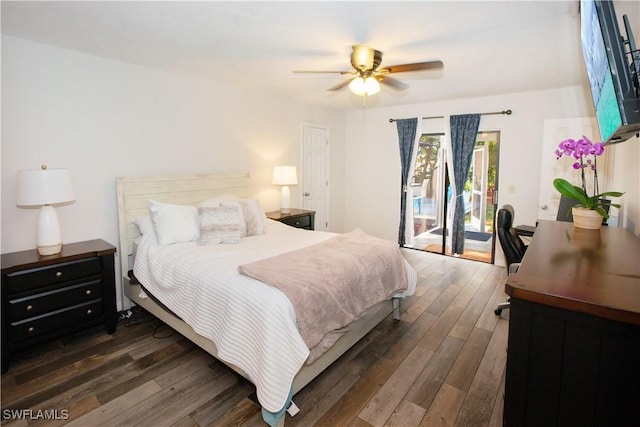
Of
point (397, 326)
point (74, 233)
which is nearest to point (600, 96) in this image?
point (397, 326)

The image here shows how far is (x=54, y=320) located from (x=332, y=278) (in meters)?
2.21

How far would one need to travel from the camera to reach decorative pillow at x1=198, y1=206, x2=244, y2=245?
10.0ft

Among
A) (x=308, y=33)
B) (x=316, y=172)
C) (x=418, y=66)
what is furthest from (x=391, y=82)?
(x=316, y=172)

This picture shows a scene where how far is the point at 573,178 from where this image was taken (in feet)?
13.5

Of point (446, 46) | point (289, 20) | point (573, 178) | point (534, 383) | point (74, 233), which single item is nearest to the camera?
point (534, 383)

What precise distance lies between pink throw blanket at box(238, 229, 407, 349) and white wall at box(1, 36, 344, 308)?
189 cm

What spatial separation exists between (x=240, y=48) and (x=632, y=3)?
8.97ft

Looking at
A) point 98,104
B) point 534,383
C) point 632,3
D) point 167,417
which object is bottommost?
point 167,417

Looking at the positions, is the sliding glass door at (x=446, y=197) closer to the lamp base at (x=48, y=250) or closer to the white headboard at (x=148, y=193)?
the white headboard at (x=148, y=193)

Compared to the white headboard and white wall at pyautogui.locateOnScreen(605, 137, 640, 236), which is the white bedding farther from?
white wall at pyautogui.locateOnScreen(605, 137, 640, 236)

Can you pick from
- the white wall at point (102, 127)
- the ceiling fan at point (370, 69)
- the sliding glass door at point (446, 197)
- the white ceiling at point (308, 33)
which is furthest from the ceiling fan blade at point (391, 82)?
the sliding glass door at point (446, 197)

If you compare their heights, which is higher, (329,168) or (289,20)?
(289,20)

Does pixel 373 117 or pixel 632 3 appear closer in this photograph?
pixel 632 3

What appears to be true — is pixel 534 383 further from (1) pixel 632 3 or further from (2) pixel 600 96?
(1) pixel 632 3
